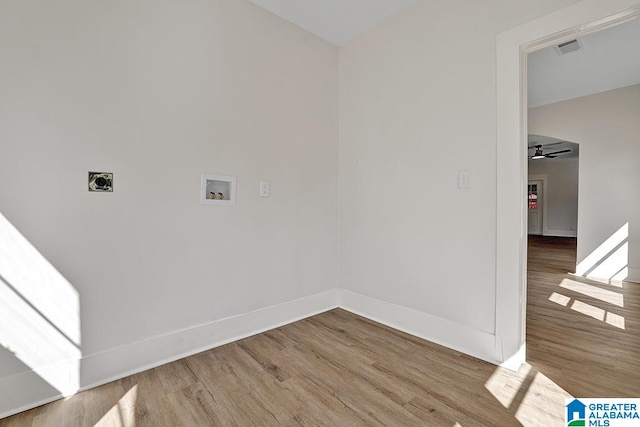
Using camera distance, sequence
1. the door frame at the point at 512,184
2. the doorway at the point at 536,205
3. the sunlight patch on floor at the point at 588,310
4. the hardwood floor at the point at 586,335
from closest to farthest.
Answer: the hardwood floor at the point at 586,335, the door frame at the point at 512,184, the sunlight patch on floor at the point at 588,310, the doorway at the point at 536,205

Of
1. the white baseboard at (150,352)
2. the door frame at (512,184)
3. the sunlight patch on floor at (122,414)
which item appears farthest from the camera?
the door frame at (512,184)

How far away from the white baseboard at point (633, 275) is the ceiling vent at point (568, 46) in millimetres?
3140

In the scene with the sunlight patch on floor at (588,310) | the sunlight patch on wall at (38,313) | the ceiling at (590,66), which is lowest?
the sunlight patch on floor at (588,310)

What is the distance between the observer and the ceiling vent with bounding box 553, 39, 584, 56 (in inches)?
108

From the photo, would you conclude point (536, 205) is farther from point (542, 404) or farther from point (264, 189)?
point (264, 189)

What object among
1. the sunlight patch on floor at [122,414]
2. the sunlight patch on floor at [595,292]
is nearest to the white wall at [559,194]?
the sunlight patch on floor at [595,292]

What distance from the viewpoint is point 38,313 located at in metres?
1.47

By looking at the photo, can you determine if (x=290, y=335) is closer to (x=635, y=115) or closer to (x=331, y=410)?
(x=331, y=410)

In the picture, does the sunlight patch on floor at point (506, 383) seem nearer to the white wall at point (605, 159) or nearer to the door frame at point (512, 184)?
the door frame at point (512, 184)

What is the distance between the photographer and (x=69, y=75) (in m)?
1.55

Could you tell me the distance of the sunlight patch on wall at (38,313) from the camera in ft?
4.60

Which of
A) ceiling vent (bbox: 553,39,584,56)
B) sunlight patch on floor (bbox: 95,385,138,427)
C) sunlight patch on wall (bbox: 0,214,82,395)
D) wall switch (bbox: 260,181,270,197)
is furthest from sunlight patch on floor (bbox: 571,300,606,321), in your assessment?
sunlight patch on wall (bbox: 0,214,82,395)

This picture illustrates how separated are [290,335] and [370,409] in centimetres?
96

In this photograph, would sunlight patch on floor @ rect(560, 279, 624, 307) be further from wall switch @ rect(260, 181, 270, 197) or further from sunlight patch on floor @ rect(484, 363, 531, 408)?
wall switch @ rect(260, 181, 270, 197)
